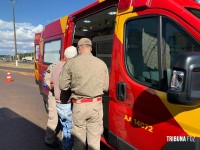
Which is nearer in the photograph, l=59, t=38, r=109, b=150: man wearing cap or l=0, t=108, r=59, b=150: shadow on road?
l=59, t=38, r=109, b=150: man wearing cap

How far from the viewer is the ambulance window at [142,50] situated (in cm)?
311

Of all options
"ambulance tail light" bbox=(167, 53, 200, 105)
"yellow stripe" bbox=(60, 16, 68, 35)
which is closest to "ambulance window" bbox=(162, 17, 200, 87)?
"ambulance tail light" bbox=(167, 53, 200, 105)

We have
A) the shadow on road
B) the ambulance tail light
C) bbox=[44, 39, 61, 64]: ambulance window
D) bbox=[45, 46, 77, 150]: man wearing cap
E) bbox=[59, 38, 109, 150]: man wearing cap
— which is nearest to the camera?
the ambulance tail light

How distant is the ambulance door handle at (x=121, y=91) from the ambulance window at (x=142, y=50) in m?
0.18

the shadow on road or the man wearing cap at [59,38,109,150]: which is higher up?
the man wearing cap at [59,38,109,150]

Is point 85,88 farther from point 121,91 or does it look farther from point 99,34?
point 99,34

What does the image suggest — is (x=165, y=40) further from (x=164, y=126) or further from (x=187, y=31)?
(x=164, y=126)

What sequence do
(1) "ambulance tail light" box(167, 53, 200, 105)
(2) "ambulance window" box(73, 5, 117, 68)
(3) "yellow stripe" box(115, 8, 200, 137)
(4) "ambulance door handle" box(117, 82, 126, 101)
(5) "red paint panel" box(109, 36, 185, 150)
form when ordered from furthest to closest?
(2) "ambulance window" box(73, 5, 117, 68) < (4) "ambulance door handle" box(117, 82, 126, 101) < (5) "red paint panel" box(109, 36, 185, 150) < (3) "yellow stripe" box(115, 8, 200, 137) < (1) "ambulance tail light" box(167, 53, 200, 105)

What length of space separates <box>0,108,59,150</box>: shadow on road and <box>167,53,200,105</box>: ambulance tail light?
3.95 m

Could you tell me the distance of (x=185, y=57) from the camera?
2053 mm

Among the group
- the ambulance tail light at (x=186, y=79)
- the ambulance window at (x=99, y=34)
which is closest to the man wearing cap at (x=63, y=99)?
the ambulance window at (x=99, y=34)

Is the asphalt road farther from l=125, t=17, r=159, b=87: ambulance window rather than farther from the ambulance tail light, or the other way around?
the ambulance tail light

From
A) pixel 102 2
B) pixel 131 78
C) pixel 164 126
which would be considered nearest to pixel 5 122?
pixel 102 2

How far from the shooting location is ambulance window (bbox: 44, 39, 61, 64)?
22.4ft
